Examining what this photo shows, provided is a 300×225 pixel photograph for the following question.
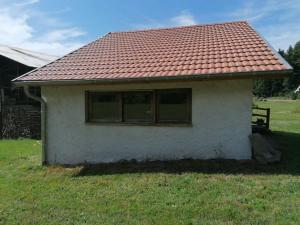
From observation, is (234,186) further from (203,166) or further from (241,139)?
(241,139)

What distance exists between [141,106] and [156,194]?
12.2 feet

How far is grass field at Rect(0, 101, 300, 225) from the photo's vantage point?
19.2 ft

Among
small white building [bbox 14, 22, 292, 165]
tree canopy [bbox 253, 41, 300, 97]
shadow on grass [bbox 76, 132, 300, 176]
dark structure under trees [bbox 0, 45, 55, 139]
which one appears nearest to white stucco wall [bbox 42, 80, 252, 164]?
small white building [bbox 14, 22, 292, 165]

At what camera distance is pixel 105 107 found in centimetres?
1061

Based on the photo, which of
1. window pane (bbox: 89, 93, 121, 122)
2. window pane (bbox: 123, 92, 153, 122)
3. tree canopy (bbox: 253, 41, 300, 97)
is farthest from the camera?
tree canopy (bbox: 253, 41, 300, 97)

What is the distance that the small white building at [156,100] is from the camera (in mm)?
9195

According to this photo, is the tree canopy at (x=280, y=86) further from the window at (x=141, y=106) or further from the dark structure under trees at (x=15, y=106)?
the window at (x=141, y=106)

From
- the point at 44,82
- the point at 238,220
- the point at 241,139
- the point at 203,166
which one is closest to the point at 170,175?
the point at 203,166

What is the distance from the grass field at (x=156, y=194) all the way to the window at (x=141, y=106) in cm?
137

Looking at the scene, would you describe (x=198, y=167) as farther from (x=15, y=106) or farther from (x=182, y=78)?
(x=15, y=106)

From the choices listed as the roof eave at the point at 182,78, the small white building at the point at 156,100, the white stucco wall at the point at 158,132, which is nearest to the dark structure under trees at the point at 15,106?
the small white building at the point at 156,100

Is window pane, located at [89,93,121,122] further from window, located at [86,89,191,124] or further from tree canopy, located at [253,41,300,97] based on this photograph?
tree canopy, located at [253,41,300,97]

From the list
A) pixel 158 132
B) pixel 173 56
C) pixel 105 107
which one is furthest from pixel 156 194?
pixel 173 56

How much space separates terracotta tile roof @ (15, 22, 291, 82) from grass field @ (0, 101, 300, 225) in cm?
237
